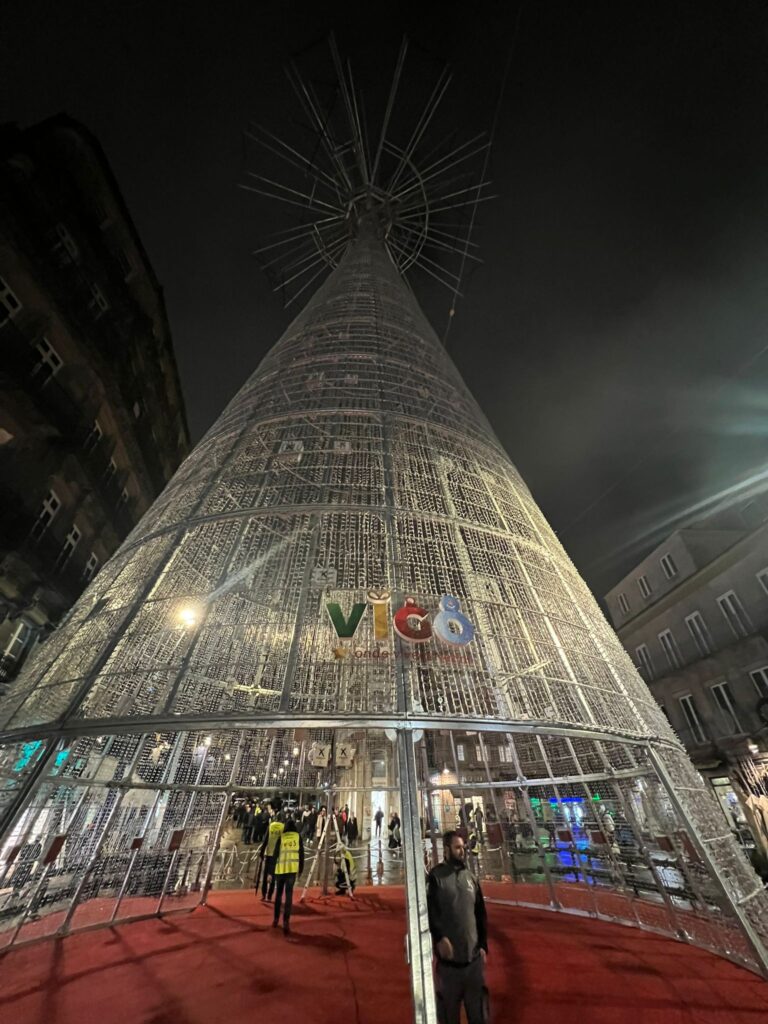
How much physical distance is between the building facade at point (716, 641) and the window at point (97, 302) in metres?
25.1

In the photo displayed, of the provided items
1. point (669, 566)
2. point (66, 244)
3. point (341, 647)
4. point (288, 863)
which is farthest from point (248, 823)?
point (669, 566)

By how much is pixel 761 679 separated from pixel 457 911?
18.0 m

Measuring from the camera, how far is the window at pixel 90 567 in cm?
1667

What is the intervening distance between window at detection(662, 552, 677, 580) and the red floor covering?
19.4 meters

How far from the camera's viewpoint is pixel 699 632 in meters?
18.2

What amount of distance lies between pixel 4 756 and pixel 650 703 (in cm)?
664

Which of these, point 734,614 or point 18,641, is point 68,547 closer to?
point 18,641

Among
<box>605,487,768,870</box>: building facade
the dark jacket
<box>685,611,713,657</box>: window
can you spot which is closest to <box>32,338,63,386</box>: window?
the dark jacket

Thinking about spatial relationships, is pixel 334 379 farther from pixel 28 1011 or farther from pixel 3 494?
pixel 3 494

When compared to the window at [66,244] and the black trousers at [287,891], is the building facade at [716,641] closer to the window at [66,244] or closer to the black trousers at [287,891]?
the black trousers at [287,891]

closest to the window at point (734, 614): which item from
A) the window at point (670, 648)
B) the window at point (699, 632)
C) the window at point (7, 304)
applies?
the window at point (699, 632)

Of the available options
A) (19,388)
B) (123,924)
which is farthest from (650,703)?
(19,388)

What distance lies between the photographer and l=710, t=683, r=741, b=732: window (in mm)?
15586

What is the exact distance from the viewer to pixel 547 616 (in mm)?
4688
